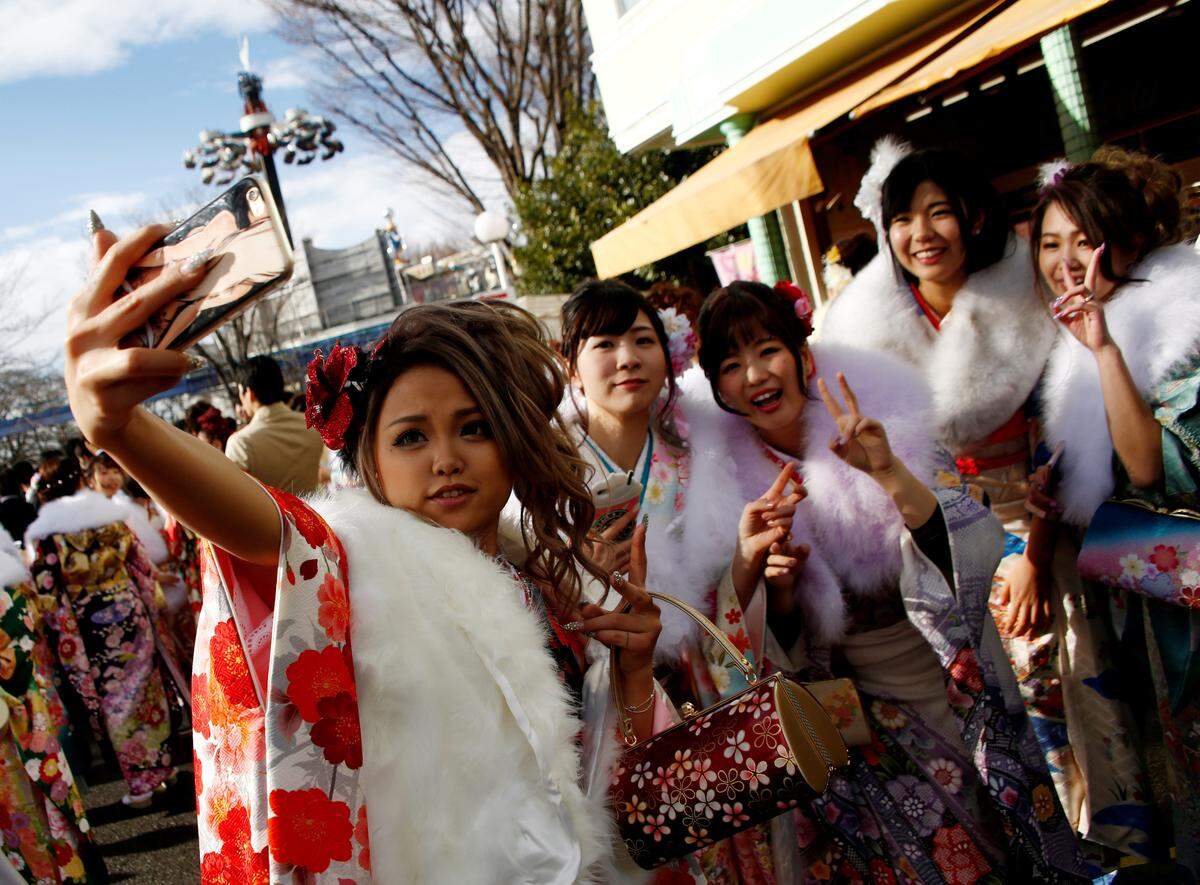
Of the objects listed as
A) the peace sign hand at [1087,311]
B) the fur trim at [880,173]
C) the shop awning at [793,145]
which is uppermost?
the shop awning at [793,145]

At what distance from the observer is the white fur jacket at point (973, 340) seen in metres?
2.57

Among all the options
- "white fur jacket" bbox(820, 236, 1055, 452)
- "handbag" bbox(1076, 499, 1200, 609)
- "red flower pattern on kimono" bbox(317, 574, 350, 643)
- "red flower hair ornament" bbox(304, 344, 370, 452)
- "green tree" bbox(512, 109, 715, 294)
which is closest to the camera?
"red flower pattern on kimono" bbox(317, 574, 350, 643)

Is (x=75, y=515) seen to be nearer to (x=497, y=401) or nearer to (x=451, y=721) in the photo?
(x=497, y=401)

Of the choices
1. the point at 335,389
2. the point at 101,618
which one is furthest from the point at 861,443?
the point at 101,618

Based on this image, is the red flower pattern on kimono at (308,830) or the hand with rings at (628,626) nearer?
the red flower pattern on kimono at (308,830)

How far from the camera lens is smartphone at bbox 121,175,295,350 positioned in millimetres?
861

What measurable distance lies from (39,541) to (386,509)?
4.69m

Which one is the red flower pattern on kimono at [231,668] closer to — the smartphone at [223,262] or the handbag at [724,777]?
the smartphone at [223,262]

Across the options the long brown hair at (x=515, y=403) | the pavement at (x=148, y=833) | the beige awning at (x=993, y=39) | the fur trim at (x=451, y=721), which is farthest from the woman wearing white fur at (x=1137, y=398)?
the pavement at (x=148, y=833)

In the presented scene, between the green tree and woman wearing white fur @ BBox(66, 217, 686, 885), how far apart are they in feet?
34.3

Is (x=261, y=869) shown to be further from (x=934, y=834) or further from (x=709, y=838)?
(x=934, y=834)

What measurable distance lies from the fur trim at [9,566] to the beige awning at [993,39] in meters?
4.96

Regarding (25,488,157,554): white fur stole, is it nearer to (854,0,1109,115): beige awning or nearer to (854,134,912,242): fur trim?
(854,134,912,242): fur trim

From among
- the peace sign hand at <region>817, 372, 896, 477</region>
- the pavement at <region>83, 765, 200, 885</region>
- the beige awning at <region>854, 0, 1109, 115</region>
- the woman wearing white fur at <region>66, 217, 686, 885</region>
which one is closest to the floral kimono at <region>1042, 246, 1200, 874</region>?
the peace sign hand at <region>817, 372, 896, 477</region>
